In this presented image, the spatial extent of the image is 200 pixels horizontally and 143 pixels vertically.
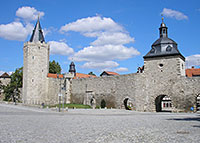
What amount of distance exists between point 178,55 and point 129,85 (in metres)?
7.79

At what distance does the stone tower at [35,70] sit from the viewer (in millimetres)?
37938

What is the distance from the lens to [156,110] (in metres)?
30.1

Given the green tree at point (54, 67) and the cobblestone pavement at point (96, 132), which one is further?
the green tree at point (54, 67)

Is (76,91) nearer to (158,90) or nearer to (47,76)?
(47,76)

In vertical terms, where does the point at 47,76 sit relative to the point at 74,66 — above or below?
below

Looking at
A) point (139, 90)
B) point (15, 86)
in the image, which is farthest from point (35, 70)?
point (139, 90)

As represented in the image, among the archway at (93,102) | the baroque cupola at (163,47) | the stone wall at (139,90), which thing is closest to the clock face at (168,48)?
the baroque cupola at (163,47)

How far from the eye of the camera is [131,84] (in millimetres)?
31359

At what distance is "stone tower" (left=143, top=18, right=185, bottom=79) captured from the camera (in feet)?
92.2

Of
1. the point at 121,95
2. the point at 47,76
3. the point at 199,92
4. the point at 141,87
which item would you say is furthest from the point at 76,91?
the point at 199,92

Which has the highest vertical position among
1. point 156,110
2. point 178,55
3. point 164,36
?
point 164,36

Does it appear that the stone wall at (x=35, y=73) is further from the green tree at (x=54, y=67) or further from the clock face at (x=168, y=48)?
the clock face at (x=168, y=48)

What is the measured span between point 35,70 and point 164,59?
71.3ft

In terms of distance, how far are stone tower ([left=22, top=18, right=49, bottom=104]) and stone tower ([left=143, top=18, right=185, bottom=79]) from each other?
726 inches
